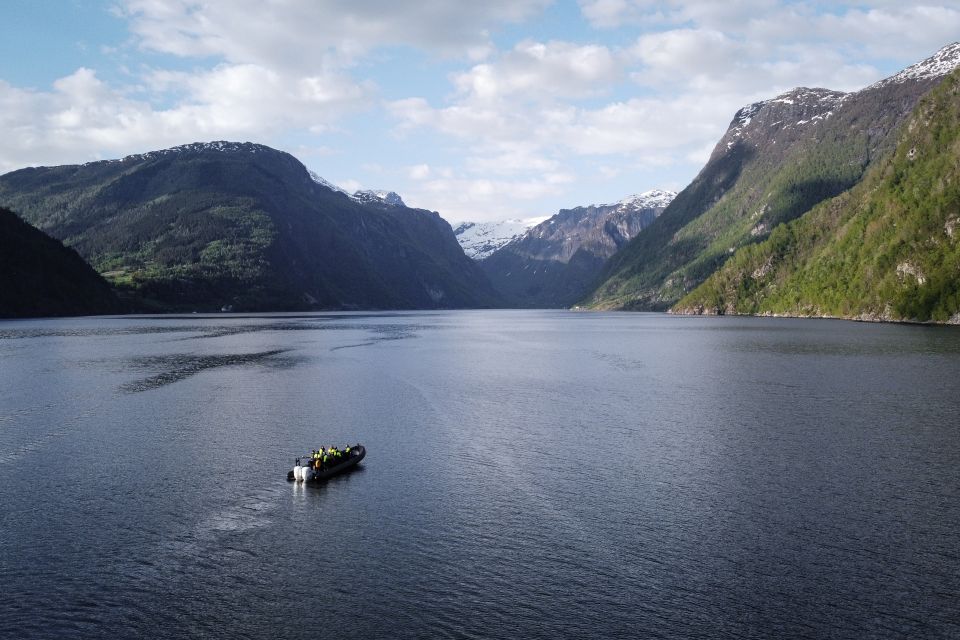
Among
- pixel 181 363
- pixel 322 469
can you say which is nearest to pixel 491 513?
pixel 322 469

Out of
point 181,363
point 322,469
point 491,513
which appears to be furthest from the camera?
point 181,363

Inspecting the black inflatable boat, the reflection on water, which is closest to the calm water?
the black inflatable boat

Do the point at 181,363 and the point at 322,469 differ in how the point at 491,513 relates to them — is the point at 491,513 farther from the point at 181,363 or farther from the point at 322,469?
the point at 181,363

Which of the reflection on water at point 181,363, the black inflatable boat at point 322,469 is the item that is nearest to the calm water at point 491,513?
the black inflatable boat at point 322,469

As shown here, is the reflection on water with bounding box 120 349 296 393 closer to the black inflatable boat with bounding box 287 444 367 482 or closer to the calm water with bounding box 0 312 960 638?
the calm water with bounding box 0 312 960 638

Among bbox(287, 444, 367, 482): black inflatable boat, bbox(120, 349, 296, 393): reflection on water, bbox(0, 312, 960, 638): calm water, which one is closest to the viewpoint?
bbox(0, 312, 960, 638): calm water

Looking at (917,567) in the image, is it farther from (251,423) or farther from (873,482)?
(251,423)

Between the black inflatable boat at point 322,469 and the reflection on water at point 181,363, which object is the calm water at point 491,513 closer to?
the black inflatable boat at point 322,469

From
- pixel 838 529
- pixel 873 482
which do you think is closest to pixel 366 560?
pixel 838 529
